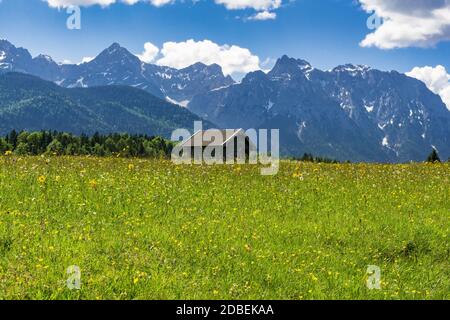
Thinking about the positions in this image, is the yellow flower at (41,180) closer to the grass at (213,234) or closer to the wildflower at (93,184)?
the grass at (213,234)

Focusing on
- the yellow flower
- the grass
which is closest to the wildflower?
the grass

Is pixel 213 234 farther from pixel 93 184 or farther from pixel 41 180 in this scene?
pixel 41 180

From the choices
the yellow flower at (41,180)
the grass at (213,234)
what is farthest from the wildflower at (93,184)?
the yellow flower at (41,180)

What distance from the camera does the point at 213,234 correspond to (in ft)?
38.2

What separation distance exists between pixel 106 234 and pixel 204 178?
6.78 metres

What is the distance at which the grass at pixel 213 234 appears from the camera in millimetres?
8875

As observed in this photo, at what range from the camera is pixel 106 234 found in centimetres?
1089

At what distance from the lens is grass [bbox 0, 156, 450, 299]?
8.88 m

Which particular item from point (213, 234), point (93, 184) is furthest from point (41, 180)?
point (213, 234)

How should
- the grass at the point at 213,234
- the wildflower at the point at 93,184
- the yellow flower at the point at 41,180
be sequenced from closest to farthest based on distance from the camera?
the grass at the point at 213,234 → the yellow flower at the point at 41,180 → the wildflower at the point at 93,184

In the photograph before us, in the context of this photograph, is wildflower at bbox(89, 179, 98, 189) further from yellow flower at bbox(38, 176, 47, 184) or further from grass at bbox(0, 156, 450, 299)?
yellow flower at bbox(38, 176, 47, 184)

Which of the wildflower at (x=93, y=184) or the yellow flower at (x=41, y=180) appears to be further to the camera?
the wildflower at (x=93, y=184)
